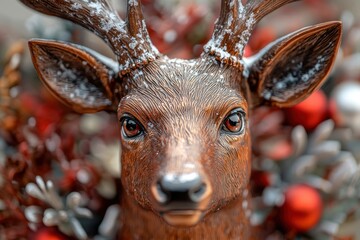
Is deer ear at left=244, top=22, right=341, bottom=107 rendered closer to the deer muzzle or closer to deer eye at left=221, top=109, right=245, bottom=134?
deer eye at left=221, top=109, right=245, bottom=134

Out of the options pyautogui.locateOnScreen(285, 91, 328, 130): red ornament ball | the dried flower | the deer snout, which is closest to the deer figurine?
the deer snout

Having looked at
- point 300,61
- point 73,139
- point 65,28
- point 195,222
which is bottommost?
point 195,222

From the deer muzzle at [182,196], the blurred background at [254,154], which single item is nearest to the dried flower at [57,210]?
the blurred background at [254,154]

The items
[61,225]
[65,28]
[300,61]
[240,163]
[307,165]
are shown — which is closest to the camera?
[240,163]

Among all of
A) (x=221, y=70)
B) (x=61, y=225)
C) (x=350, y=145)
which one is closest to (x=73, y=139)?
(x=61, y=225)

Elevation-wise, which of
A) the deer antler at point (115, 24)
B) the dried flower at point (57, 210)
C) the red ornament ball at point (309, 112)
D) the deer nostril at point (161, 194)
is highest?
the red ornament ball at point (309, 112)

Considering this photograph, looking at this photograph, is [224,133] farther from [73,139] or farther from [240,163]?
[73,139]

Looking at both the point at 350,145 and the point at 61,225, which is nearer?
the point at 61,225

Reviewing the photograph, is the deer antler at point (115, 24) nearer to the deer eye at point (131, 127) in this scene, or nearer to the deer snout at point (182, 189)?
the deer eye at point (131, 127)
